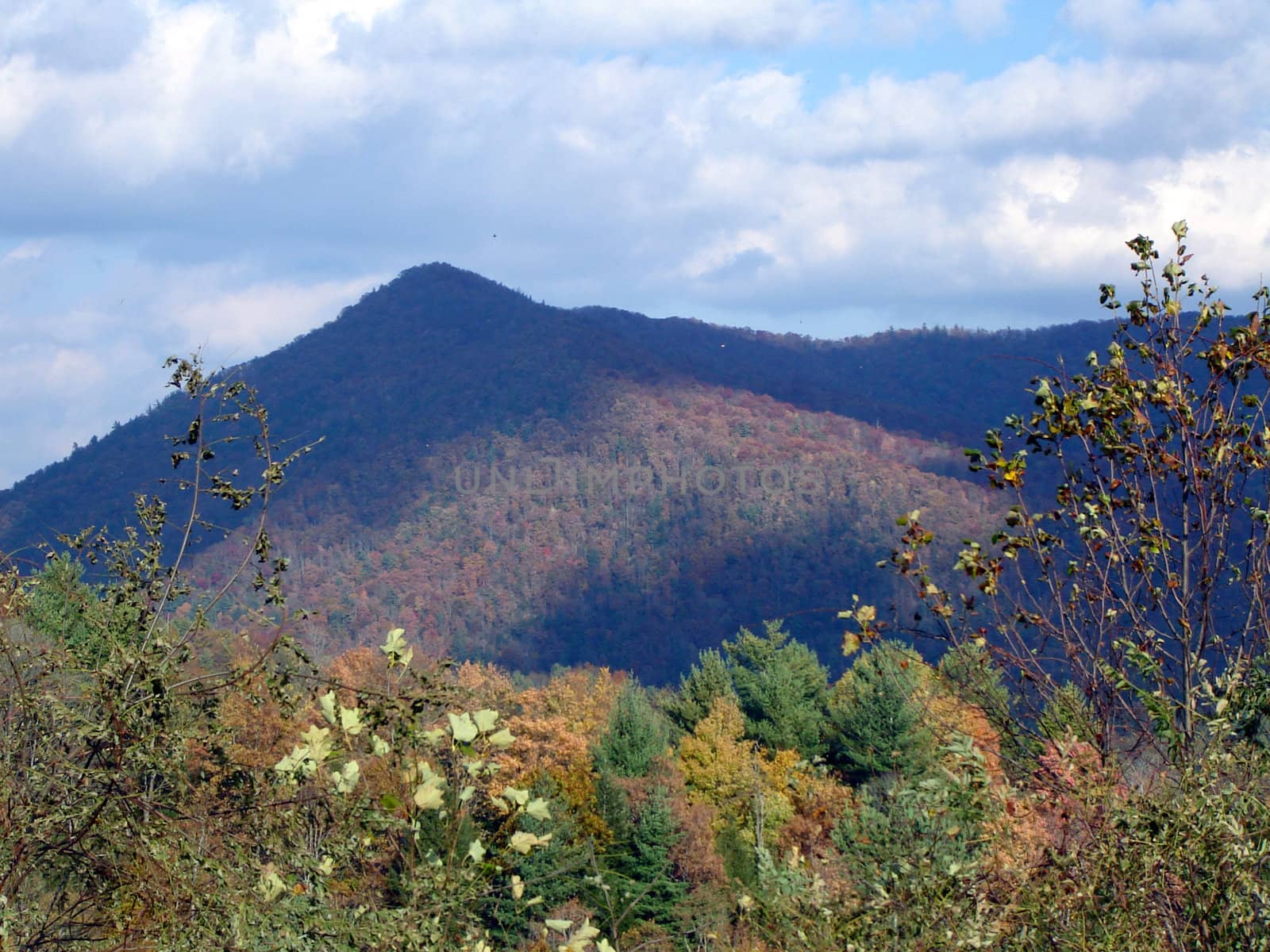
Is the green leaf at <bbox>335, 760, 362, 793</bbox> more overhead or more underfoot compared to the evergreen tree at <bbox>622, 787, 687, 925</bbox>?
more overhead

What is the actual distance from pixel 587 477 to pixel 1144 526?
135779 mm

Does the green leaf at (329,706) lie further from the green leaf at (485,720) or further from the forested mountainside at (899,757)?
the green leaf at (485,720)

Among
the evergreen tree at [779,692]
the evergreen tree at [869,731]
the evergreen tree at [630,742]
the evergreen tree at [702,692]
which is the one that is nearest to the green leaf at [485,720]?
the evergreen tree at [869,731]

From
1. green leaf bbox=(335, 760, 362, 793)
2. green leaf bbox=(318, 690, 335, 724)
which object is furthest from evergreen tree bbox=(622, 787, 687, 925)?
green leaf bbox=(318, 690, 335, 724)

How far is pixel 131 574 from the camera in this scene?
499 cm

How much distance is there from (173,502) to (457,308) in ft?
319

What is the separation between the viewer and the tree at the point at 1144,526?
4746mm

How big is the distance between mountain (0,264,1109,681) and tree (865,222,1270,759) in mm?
77601

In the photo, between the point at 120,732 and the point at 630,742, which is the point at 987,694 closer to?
the point at 120,732

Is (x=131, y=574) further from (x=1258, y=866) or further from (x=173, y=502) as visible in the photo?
(x=173, y=502)

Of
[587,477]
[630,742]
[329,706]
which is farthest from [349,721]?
[587,477]

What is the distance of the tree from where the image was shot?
15.6ft

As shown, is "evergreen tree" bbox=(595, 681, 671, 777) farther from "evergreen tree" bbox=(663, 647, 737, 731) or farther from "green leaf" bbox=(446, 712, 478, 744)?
"green leaf" bbox=(446, 712, 478, 744)

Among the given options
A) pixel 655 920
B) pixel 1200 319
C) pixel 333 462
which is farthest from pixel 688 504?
pixel 1200 319
